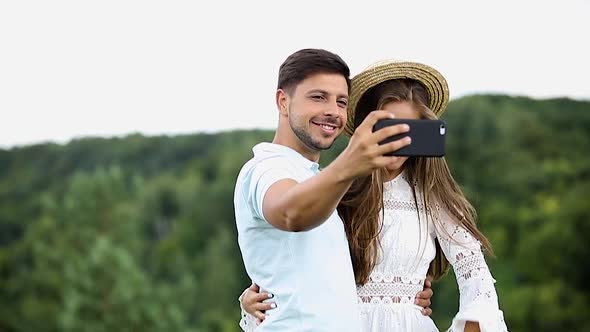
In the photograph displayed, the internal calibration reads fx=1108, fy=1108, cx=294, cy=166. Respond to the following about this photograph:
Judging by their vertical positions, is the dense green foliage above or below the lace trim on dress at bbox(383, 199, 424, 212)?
below

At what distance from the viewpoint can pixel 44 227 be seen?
29703 millimetres

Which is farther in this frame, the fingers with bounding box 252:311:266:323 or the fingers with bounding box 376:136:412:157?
the fingers with bounding box 252:311:266:323

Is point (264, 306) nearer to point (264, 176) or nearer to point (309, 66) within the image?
point (264, 176)

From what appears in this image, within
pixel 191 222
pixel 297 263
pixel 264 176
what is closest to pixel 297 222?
pixel 264 176

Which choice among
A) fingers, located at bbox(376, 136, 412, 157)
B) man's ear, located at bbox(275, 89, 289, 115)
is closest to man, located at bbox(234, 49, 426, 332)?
man's ear, located at bbox(275, 89, 289, 115)

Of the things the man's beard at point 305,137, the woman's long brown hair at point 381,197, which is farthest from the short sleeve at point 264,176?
the woman's long brown hair at point 381,197

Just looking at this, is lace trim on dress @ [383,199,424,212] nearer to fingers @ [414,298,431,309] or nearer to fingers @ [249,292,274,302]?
fingers @ [414,298,431,309]

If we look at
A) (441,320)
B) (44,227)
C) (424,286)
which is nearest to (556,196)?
(441,320)

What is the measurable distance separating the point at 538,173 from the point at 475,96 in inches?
100

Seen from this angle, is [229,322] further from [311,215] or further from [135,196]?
[311,215]

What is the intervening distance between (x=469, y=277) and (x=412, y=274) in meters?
0.17

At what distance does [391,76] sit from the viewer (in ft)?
10.7

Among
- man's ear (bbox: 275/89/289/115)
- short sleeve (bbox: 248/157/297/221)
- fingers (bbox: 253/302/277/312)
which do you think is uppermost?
man's ear (bbox: 275/89/289/115)

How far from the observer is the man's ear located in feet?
9.87
